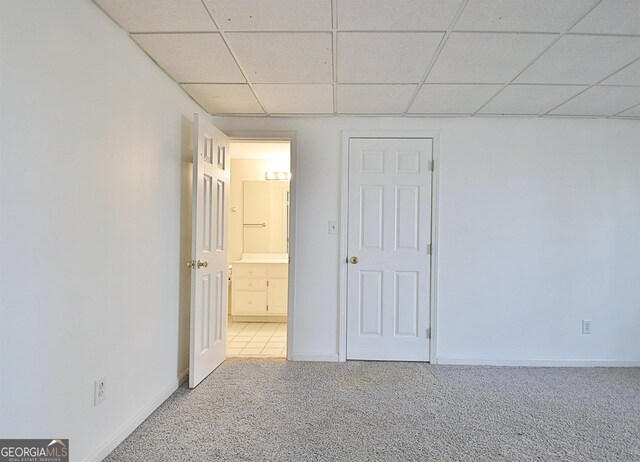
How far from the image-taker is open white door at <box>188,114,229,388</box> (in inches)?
98.1

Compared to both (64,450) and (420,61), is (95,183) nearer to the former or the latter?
(64,450)

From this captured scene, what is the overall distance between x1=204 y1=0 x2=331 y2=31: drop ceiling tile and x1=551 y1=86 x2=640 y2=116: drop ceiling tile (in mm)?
2078

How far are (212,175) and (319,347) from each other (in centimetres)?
176

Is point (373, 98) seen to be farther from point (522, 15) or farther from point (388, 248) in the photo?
point (388, 248)

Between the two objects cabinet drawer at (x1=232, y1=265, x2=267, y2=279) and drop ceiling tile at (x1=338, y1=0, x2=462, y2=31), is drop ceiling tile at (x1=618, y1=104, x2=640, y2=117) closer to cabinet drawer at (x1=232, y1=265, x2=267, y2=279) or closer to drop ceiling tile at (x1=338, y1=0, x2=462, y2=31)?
drop ceiling tile at (x1=338, y1=0, x2=462, y2=31)

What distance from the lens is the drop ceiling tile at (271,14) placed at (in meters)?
1.59

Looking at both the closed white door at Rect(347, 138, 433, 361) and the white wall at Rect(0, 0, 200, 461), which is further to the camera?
the closed white door at Rect(347, 138, 433, 361)

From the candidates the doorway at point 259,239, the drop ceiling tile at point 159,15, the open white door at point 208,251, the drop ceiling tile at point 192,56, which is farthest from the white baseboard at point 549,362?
the drop ceiling tile at point 159,15

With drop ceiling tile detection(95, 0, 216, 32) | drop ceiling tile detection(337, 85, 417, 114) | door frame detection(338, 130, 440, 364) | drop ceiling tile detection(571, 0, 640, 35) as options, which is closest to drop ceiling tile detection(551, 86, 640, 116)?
drop ceiling tile detection(571, 0, 640, 35)

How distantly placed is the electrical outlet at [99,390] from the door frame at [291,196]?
1.59 meters

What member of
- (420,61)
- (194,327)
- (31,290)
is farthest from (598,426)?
(31,290)

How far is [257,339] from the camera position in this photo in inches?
151

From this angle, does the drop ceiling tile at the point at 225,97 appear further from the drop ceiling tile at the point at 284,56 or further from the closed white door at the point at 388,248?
the closed white door at the point at 388,248

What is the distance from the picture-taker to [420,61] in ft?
6.85
